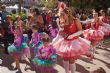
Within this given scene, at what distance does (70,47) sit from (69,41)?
225 mm

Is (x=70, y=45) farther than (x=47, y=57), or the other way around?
(x=70, y=45)

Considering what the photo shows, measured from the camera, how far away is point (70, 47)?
855 cm

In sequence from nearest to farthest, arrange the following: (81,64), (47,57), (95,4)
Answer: (47,57) < (81,64) < (95,4)

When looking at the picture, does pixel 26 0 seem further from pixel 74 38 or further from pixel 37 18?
pixel 74 38

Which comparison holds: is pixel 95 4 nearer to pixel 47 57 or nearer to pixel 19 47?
pixel 19 47

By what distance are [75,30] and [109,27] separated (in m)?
5.85

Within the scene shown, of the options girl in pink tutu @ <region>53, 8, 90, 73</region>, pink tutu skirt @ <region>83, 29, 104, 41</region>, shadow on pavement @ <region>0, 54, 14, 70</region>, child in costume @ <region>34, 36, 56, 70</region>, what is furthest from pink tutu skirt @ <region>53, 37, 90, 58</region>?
pink tutu skirt @ <region>83, 29, 104, 41</region>

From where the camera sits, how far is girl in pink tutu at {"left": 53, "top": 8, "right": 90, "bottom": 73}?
8508 mm

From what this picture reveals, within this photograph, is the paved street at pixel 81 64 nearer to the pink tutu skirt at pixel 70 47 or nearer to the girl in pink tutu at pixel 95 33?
the girl in pink tutu at pixel 95 33

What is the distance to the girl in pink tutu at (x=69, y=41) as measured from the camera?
27.9 ft

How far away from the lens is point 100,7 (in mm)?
23828

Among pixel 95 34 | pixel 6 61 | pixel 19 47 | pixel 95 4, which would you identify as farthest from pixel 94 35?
pixel 95 4

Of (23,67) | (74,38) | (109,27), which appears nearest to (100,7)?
(109,27)

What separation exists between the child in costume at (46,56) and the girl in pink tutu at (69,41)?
2.41ft
